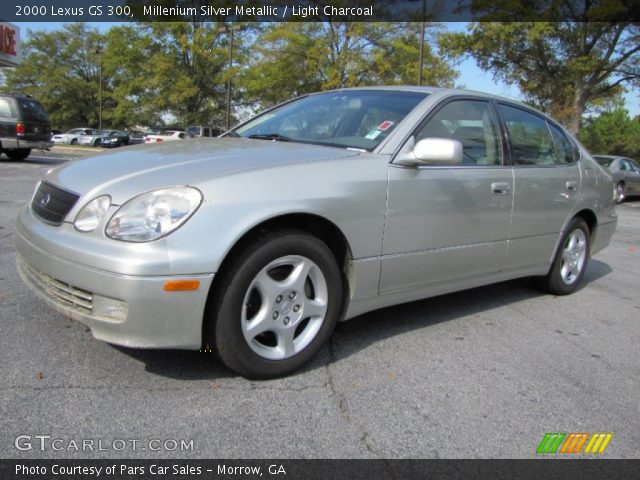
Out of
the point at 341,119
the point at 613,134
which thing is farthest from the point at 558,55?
the point at 613,134

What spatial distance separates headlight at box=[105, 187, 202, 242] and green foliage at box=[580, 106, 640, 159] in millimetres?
38533

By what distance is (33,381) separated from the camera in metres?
2.61

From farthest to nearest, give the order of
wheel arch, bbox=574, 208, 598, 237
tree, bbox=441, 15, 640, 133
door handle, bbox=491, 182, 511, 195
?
tree, bbox=441, 15, 640, 133 → wheel arch, bbox=574, 208, 598, 237 → door handle, bbox=491, 182, 511, 195

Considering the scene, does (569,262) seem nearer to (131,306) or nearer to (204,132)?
(204,132)

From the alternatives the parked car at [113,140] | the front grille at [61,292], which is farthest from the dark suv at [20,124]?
the parked car at [113,140]

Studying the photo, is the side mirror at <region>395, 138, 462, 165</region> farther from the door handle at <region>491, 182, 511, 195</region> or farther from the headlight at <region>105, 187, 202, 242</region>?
the headlight at <region>105, 187, 202, 242</region>

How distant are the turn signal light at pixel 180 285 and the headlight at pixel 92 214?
1.48ft

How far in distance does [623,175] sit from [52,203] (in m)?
17.3

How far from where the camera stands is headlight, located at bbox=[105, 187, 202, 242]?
243 centimetres

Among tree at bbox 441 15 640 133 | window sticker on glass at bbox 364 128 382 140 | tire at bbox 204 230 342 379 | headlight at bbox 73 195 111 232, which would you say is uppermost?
tree at bbox 441 15 640 133

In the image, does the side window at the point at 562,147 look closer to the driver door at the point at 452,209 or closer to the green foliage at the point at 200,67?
the driver door at the point at 452,209

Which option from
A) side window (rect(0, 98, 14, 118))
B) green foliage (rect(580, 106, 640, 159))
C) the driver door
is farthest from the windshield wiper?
green foliage (rect(580, 106, 640, 159))

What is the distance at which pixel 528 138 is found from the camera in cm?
427

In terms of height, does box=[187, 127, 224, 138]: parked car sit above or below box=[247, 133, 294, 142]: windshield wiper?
below
